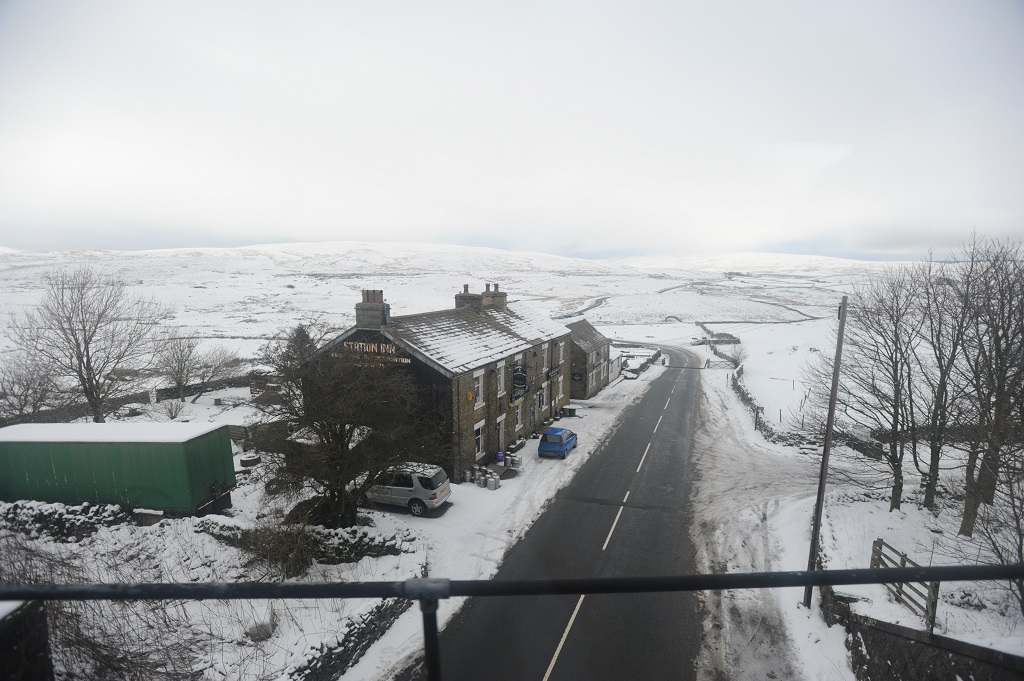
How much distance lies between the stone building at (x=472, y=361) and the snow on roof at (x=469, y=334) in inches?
1.8

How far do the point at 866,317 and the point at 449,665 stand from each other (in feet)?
65.2

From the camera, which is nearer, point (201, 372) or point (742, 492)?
point (742, 492)

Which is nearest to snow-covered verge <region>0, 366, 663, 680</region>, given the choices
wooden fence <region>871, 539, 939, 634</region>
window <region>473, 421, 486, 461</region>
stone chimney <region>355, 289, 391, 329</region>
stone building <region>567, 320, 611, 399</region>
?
window <region>473, 421, 486, 461</region>

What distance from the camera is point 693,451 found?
28469 mm

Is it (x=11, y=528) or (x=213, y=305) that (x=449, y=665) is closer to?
(x=11, y=528)

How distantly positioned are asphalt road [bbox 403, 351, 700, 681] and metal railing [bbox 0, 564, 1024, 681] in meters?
4.36

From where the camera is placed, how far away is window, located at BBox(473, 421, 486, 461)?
2453 centimetres

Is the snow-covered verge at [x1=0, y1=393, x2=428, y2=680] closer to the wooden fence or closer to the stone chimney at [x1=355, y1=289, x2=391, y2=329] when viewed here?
the stone chimney at [x1=355, y1=289, x2=391, y2=329]

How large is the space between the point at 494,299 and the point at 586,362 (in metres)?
10.7

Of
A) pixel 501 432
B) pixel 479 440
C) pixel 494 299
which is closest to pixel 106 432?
pixel 479 440

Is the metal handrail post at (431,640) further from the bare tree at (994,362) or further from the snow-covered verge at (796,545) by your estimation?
the bare tree at (994,362)

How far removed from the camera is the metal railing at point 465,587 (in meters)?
1.91

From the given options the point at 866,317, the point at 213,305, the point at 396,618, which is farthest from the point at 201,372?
the point at 213,305

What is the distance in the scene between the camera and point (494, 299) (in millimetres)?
33938
